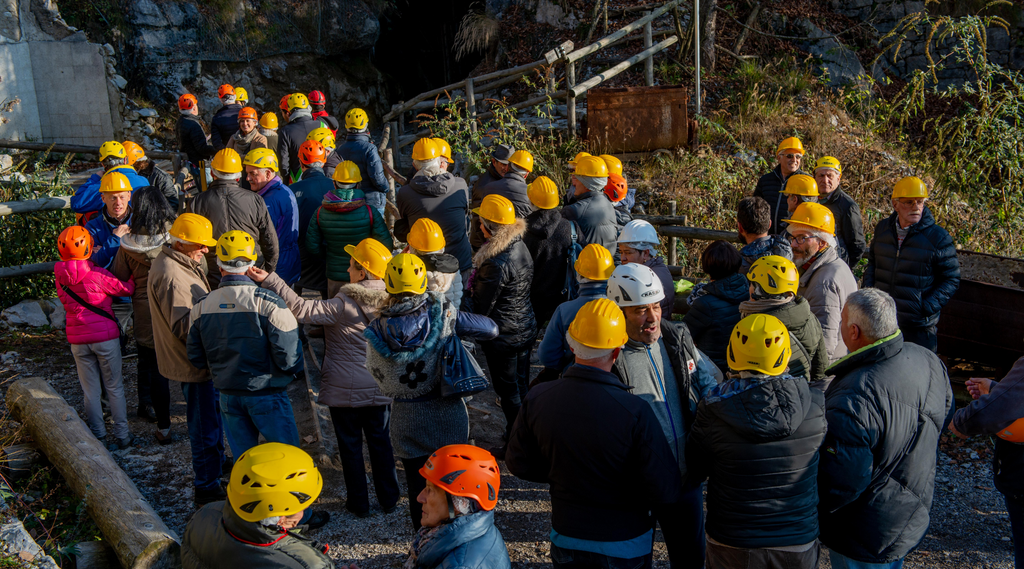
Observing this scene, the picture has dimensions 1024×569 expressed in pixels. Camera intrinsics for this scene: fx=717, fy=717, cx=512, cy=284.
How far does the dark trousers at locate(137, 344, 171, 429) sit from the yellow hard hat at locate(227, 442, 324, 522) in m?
3.04

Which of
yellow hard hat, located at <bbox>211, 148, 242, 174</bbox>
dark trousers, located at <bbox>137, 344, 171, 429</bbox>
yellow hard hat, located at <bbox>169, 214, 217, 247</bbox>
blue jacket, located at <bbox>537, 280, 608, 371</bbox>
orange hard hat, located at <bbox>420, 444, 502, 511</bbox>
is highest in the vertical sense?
yellow hard hat, located at <bbox>211, 148, 242, 174</bbox>

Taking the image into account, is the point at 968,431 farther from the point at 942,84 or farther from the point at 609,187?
the point at 942,84

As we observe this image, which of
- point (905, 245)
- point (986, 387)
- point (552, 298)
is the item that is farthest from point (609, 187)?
point (986, 387)

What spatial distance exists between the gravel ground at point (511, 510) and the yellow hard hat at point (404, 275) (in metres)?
1.63

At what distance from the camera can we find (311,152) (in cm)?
626

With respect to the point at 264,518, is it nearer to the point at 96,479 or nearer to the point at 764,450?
the point at 764,450

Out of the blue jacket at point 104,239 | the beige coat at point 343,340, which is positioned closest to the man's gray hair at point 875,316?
the beige coat at point 343,340

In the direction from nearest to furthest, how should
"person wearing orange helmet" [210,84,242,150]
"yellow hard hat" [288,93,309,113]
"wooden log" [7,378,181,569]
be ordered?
"wooden log" [7,378,181,569] → "yellow hard hat" [288,93,309,113] → "person wearing orange helmet" [210,84,242,150]

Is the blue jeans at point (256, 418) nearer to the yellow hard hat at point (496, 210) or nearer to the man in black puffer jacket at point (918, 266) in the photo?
the yellow hard hat at point (496, 210)

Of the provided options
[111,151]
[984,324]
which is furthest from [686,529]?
[111,151]

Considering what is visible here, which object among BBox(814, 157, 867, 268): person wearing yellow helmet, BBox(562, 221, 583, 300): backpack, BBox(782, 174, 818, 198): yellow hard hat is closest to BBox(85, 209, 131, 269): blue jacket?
BBox(562, 221, 583, 300): backpack

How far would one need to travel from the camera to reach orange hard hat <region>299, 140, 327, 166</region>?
20.5ft

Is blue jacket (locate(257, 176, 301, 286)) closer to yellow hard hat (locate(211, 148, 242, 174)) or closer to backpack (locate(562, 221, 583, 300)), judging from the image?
yellow hard hat (locate(211, 148, 242, 174))

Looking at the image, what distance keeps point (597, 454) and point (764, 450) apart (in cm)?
63
